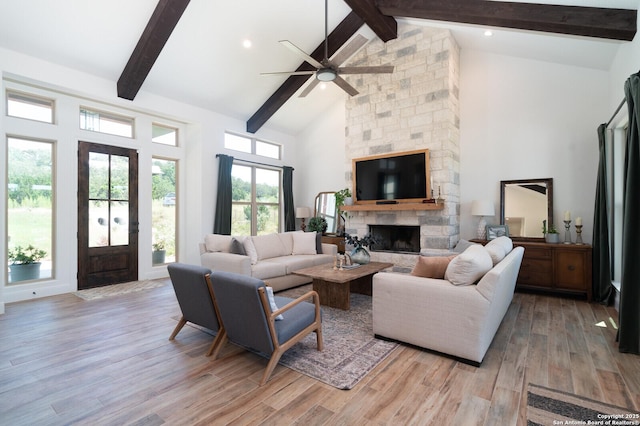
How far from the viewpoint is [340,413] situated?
1.91 m

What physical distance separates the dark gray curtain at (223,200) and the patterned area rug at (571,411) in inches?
228

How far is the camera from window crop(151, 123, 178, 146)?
6.14 m

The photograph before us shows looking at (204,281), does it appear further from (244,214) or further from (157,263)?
(244,214)

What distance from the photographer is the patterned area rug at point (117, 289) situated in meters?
4.71

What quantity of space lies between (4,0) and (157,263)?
4.37 metres

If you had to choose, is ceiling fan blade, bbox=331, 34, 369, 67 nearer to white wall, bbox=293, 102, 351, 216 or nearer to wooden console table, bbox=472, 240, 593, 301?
white wall, bbox=293, 102, 351, 216

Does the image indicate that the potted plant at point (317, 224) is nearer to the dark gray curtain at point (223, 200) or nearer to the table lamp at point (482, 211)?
the dark gray curtain at point (223, 200)

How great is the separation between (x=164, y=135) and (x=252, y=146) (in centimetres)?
198

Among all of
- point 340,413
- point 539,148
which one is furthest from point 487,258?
point 539,148

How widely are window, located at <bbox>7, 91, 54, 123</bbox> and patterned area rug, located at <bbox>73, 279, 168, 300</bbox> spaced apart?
9.02ft

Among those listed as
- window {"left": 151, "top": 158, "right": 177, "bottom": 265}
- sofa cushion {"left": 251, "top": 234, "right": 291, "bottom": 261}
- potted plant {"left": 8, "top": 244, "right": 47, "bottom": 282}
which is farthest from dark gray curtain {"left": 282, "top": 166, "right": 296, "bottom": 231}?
potted plant {"left": 8, "top": 244, "right": 47, "bottom": 282}

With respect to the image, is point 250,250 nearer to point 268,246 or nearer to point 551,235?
point 268,246

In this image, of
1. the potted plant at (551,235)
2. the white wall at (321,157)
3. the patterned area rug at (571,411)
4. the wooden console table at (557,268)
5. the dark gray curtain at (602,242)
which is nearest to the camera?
the patterned area rug at (571,411)

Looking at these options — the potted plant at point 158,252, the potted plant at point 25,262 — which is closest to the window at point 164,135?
the potted plant at point 158,252
